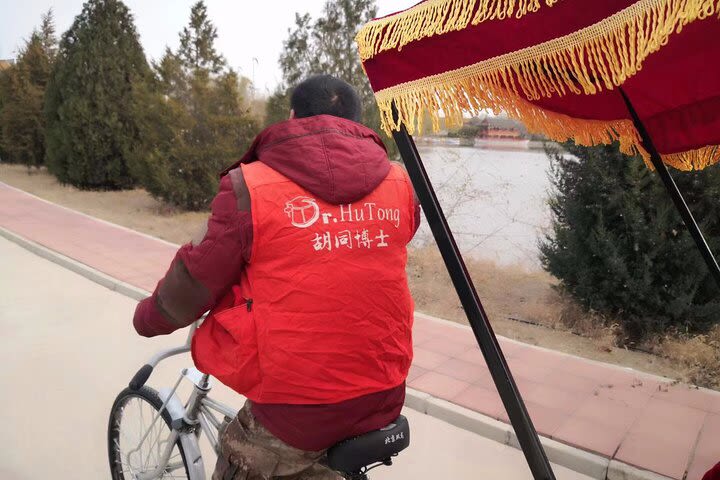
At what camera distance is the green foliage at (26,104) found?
18.5 metres

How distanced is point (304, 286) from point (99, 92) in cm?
1506

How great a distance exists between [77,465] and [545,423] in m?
2.78

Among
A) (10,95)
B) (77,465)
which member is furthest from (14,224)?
(10,95)

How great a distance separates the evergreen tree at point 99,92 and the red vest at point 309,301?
13834 millimetres

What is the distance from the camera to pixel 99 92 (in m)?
14.5

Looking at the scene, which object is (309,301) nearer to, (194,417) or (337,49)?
(194,417)

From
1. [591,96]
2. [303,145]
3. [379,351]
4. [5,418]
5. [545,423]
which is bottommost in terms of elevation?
[5,418]

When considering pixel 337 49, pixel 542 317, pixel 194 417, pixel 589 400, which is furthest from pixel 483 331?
pixel 337 49

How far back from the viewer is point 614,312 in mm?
5168

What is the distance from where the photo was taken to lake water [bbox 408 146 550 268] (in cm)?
673

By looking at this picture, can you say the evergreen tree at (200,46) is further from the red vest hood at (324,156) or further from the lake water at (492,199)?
the red vest hood at (324,156)

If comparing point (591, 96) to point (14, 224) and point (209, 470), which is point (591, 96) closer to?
point (209, 470)

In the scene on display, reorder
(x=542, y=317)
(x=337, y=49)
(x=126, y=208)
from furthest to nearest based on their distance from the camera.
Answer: (x=126, y=208) < (x=337, y=49) < (x=542, y=317)

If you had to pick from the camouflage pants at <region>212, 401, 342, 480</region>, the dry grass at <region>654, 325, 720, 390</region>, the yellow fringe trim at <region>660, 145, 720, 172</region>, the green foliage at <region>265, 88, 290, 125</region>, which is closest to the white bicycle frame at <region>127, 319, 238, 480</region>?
the camouflage pants at <region>212, 401, 342, 480</region>
